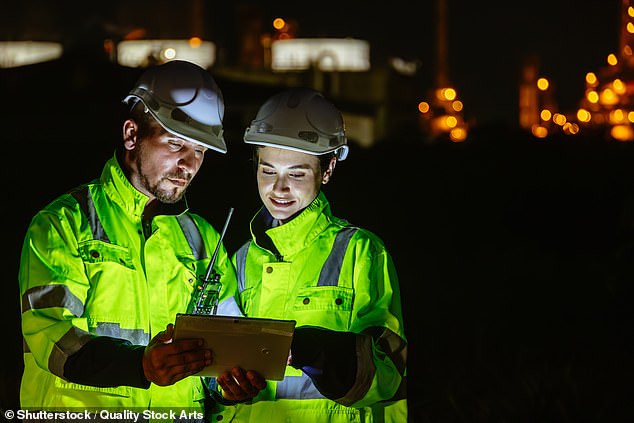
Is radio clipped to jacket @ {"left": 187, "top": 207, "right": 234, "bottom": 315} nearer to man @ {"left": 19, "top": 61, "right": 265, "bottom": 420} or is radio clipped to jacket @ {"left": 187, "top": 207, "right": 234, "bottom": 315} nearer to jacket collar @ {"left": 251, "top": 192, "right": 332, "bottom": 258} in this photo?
man @ {"left": 19, "top": 61, "right": 265, "bottom": 420}

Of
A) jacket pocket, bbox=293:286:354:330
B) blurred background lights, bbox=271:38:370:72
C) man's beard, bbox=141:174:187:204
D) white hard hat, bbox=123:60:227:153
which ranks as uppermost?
white hard hat, bbox=123:60:227:153

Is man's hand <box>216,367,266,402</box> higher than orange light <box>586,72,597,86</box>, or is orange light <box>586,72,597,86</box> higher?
man's hand <box>216,367,266,402</box>

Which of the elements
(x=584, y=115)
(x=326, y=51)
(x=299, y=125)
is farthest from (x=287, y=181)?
(x=326, y=51)

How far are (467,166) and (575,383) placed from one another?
8.56 m

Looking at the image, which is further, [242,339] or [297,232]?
[297,232]

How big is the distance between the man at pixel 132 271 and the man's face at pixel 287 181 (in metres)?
0.24

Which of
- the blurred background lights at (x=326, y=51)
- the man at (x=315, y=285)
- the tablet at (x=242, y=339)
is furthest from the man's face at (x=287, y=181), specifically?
the blurred background lights at (x=326, y=51)

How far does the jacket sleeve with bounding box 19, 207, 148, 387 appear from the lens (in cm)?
390

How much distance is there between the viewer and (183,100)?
14.8ft

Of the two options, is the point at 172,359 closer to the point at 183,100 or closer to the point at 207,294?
the point at 207,294

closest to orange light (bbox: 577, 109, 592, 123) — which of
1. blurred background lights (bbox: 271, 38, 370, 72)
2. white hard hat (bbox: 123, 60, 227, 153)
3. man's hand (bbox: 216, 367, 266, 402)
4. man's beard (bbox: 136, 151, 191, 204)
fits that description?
blurred background lights (bbox: 271, 38, 370, 72)

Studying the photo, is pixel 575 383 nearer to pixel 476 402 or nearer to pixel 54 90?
pixel 476 402

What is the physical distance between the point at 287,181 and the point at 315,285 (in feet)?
1.74

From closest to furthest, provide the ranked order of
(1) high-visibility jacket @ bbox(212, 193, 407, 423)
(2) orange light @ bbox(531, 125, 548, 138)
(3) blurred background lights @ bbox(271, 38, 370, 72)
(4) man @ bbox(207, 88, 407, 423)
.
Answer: (4) man @ bbox(207, 88, 407, 423)
(1) high-visibility jacket @ bbox(212, 193, 407, 423)
(2) orange light @ bbox(531, 125, 548, 138)
(3) blurred background lights @ bbox(271, 38, 370, 72)
